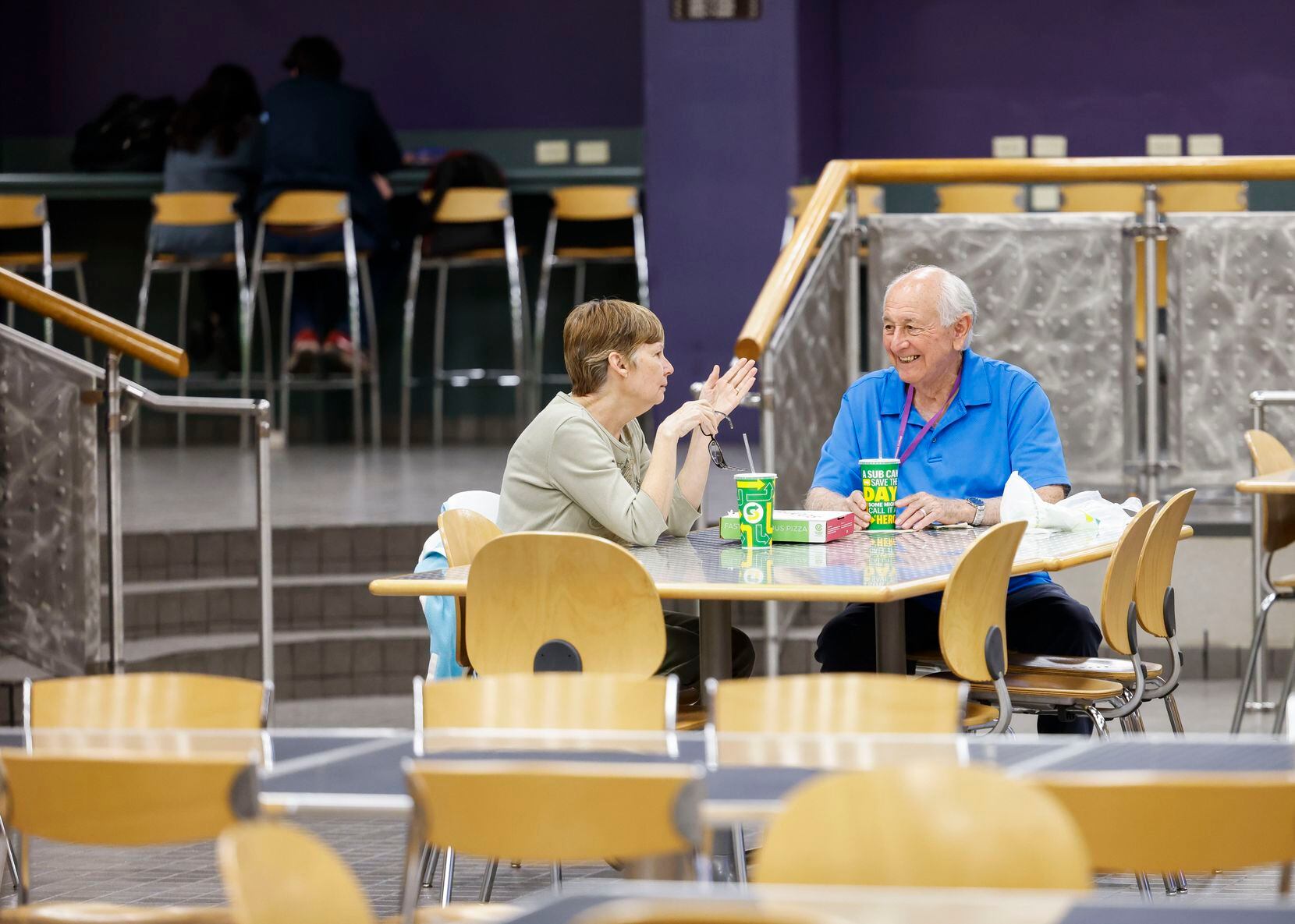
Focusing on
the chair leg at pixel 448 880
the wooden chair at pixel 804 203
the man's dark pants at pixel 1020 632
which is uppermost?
the wooden chair at pixel 804 203

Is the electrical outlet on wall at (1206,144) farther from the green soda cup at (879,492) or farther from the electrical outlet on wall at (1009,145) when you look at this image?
the green soda cup at (879,492)

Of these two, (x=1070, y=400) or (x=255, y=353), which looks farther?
(x=255, y=353)

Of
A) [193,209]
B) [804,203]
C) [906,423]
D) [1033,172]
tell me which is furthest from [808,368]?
[193,209]

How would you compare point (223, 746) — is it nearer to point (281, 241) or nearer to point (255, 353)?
point (281, 241)

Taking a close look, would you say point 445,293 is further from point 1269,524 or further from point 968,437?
point 968,437

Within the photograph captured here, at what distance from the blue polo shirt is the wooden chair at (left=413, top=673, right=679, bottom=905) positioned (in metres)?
1.87

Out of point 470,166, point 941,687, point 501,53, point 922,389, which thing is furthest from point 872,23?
point 941,687

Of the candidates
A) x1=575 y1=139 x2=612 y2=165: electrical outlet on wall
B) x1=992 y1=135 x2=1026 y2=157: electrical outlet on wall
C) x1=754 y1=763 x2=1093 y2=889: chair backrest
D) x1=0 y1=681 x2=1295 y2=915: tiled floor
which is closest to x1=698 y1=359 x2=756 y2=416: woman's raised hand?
x1=0 y1=681 x2=1295 y2=915: tiled floor

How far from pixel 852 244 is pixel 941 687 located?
3781 mm

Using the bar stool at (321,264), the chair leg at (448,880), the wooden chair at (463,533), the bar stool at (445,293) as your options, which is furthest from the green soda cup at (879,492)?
the bar stool at (321,264)

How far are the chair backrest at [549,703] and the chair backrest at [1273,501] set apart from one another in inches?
113

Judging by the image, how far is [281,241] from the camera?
891cm

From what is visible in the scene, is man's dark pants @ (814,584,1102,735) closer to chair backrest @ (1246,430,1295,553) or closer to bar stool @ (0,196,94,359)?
chair backrest @ (1246,430,1295,553)

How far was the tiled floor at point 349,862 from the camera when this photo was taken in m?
3.92
